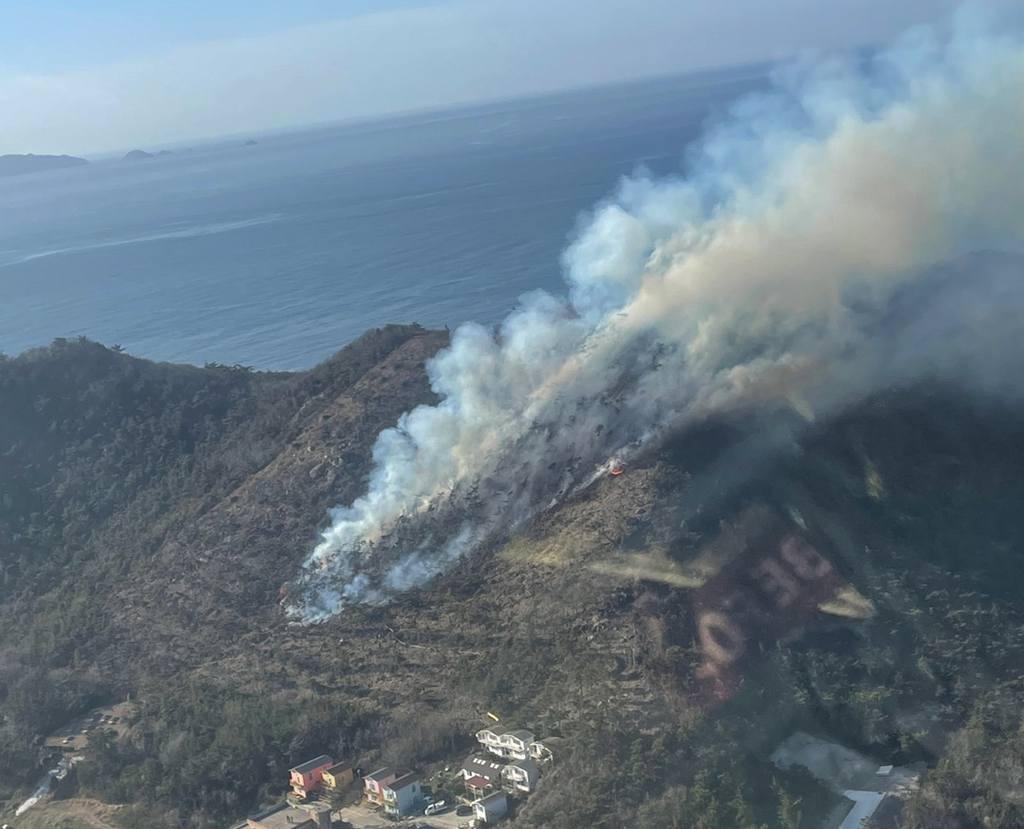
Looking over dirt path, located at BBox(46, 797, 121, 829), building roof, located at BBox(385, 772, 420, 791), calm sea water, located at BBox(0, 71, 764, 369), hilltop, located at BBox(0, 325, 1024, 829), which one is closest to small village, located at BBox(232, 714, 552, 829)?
building roof, located at BBox(385, 772, 420, 791)

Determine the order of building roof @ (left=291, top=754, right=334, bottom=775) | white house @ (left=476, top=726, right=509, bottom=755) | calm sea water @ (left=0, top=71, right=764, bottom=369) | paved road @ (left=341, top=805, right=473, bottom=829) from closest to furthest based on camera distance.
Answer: paved road @ (left=341, top=805, right=473, bottom=829) → white house @ (left=476, top=726, right=509, bottom=755) → building roof @ (left=291, top=754, right=334, bottom=775) → calm sea water @ (left=0, top=71, right=764, bottom=369)

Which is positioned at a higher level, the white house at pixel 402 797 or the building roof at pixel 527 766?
the building roof at pixel 527 766

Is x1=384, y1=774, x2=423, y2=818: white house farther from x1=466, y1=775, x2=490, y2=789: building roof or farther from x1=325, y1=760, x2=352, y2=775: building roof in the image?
x1=325, y1=760, x2=352, y2=775: building roof

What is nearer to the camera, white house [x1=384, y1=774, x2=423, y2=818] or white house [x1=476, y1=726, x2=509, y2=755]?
white house [x1=384, y1=774, x2=423, y2=818]

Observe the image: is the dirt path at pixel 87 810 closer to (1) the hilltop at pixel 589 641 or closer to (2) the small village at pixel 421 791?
(1) the hilltop at pixel 589 641

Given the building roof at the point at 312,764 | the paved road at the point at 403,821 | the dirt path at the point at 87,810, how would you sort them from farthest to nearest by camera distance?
1. the dirt path at the point at 87,810
2. the building roof at the point at 312,764
3. the paved road at the point at 403,821

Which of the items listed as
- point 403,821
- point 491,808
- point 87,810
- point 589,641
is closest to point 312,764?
point 403,821

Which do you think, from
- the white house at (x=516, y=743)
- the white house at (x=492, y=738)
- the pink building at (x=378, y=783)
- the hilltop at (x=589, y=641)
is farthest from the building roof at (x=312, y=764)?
the white house at (x=516, y=743)
